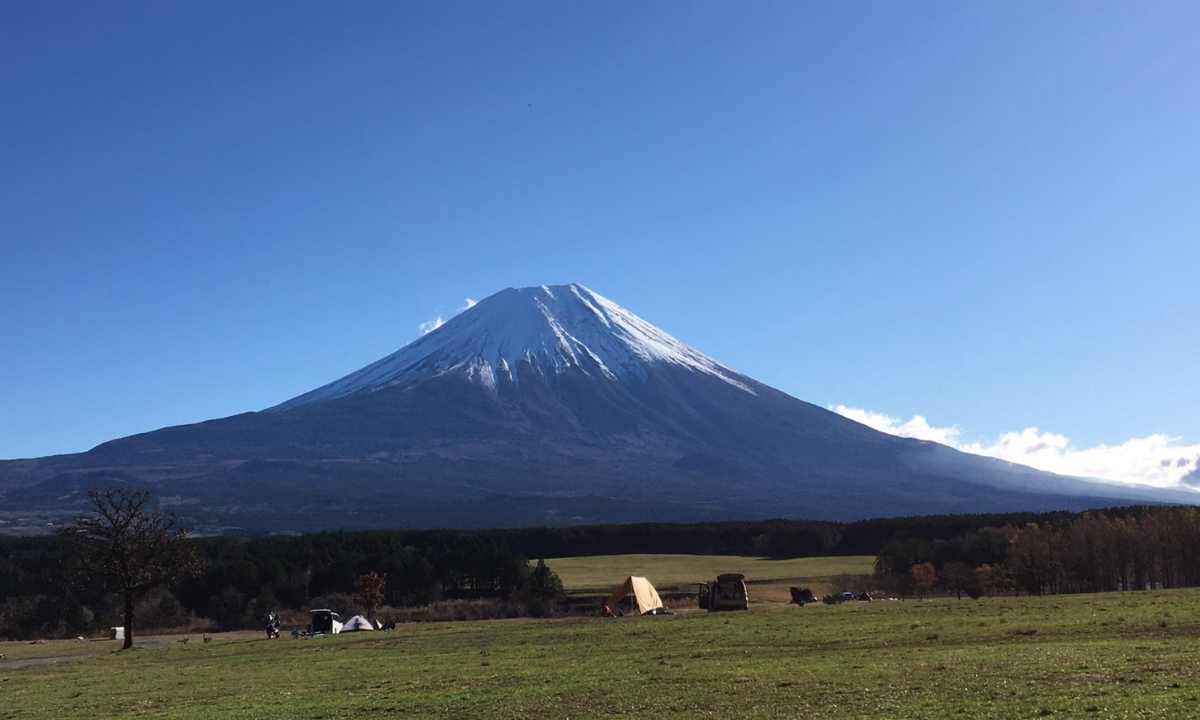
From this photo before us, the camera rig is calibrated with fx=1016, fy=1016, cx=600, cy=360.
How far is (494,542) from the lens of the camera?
70.2m

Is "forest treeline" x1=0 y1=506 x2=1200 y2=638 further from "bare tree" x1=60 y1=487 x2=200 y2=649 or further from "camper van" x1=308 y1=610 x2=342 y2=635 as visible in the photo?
"camper van" x1=308 y1=610 x2=342 y2=635

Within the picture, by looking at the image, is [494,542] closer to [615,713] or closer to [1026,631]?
[1026,631]

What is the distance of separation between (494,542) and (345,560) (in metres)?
10.1

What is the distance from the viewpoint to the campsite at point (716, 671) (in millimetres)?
14258

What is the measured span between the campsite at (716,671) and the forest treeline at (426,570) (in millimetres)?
22997

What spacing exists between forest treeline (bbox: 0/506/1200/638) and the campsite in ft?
75.4

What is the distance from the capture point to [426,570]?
6869 cm

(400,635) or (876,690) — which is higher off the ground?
(876,690)

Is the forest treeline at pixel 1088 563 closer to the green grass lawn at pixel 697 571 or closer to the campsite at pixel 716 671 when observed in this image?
the green grass lawn at pixel 697 571

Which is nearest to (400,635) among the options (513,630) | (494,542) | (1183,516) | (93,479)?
(513,630)

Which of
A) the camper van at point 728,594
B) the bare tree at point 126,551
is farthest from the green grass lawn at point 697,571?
the bare tree at point 126,551

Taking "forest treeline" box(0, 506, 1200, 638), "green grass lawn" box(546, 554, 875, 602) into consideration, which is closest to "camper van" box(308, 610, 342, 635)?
"forest treeline" box(0, 506, 1200, 638)

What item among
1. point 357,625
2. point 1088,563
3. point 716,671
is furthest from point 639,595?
point 1088,563

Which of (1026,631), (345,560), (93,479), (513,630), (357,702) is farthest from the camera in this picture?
(93,479)
